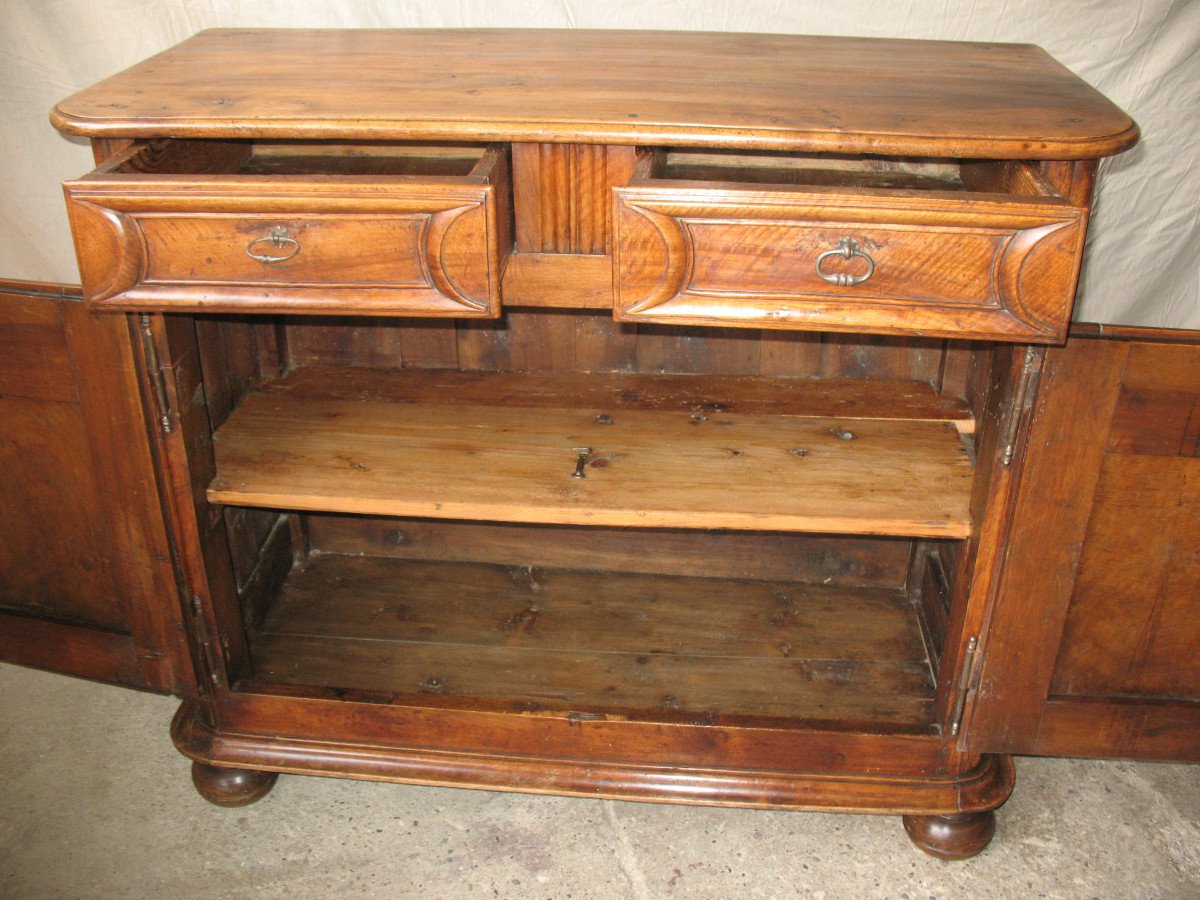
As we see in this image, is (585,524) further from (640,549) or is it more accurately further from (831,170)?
(831,170)

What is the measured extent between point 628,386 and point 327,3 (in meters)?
0.83

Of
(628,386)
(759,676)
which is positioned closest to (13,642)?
(628,386)

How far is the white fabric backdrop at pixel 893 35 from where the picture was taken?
1.89 m

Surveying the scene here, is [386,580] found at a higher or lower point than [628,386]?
lower

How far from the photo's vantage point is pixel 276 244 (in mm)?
1314

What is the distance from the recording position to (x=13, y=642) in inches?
72.2

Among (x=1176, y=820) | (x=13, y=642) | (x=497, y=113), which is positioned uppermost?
(x=497, y=113)

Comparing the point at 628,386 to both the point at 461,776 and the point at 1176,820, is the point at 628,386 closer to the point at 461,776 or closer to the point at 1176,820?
the point at 461,776

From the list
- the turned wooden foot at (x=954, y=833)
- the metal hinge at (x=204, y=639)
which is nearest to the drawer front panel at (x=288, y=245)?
the metal hinge at (x=204, y=639)

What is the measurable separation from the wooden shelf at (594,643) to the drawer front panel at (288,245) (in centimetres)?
71

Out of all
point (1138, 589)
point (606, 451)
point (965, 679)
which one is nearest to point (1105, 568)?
point (1138, 589)

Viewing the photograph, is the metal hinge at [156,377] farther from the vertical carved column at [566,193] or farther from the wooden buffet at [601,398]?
the vertical carved column at [566,193]

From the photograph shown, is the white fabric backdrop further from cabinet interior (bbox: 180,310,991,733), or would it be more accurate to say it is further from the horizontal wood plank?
the horizontal wood plank

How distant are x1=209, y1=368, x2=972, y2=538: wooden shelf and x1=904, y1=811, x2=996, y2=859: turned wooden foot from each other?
49cm
